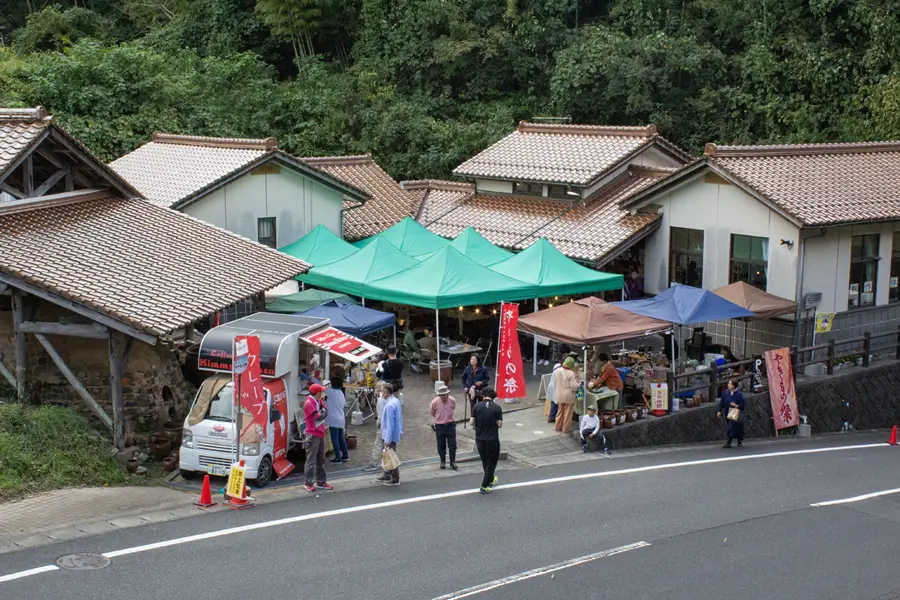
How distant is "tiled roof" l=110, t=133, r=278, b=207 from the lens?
1022 inches

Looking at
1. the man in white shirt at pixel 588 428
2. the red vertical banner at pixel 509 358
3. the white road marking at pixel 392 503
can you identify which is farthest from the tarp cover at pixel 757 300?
the man in white shirt at pixel 588 428

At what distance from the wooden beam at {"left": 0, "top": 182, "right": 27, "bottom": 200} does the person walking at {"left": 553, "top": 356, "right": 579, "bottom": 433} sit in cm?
1035

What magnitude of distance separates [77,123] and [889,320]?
26.6m

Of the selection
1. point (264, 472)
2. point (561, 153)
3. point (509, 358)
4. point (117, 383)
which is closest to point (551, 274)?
point (509, 358)

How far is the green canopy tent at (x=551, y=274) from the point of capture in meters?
23.3

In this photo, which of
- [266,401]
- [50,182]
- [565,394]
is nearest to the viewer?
[266,401]

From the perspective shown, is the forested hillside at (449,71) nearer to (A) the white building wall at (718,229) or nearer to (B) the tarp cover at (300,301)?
(A) the white building wall at (718,229)

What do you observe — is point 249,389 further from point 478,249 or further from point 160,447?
point 478,249

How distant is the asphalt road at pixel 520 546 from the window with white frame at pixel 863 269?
9.74 meters

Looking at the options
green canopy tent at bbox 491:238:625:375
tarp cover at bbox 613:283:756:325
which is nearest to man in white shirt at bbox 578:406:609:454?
tarp cover at bbox 613:283:756:325

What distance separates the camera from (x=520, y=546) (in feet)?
42.0

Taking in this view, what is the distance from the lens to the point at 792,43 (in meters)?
37.7

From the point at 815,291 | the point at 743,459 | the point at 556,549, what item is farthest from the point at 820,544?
the point at 815,291

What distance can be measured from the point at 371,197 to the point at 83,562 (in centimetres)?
1868
